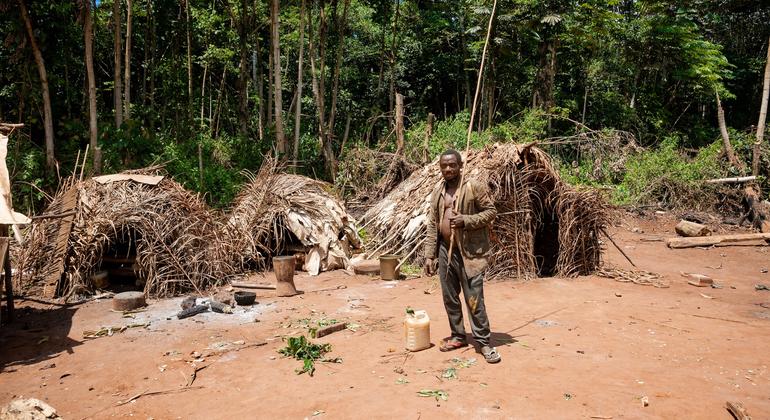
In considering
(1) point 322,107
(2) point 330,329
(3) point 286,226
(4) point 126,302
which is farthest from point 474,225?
(1) point 322,107

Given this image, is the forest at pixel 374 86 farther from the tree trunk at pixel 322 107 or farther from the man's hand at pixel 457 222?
the man's hand at pixel 457 222

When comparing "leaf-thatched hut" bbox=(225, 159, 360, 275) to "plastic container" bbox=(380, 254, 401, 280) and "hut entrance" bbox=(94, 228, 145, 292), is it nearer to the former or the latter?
"plastic container" bbox=(380, 254, 401, 280)

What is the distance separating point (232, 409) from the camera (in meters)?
3.88

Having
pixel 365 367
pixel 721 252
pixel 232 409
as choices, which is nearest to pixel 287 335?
pixel 365 367

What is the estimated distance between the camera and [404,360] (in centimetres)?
477

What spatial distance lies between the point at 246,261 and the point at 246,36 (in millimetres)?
10083

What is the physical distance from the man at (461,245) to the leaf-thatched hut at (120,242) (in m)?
4.32

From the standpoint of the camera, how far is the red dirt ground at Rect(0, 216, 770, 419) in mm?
3852

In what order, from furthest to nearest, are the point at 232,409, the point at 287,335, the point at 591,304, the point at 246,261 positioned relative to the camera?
the point at 246,261
the point at 591,304
the point at 287,335
the point at 232,409

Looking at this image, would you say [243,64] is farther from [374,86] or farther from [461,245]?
[461,245]

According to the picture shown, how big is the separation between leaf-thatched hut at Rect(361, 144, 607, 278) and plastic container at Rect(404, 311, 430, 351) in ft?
11.3

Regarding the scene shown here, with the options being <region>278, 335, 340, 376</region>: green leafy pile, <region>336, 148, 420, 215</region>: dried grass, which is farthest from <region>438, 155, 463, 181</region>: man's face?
<region>336, 148, 420, 215</region>: dried grass

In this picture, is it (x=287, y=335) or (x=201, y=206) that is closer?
(x=287, y=335)

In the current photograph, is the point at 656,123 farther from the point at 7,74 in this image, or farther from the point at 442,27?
the point at 7,74
